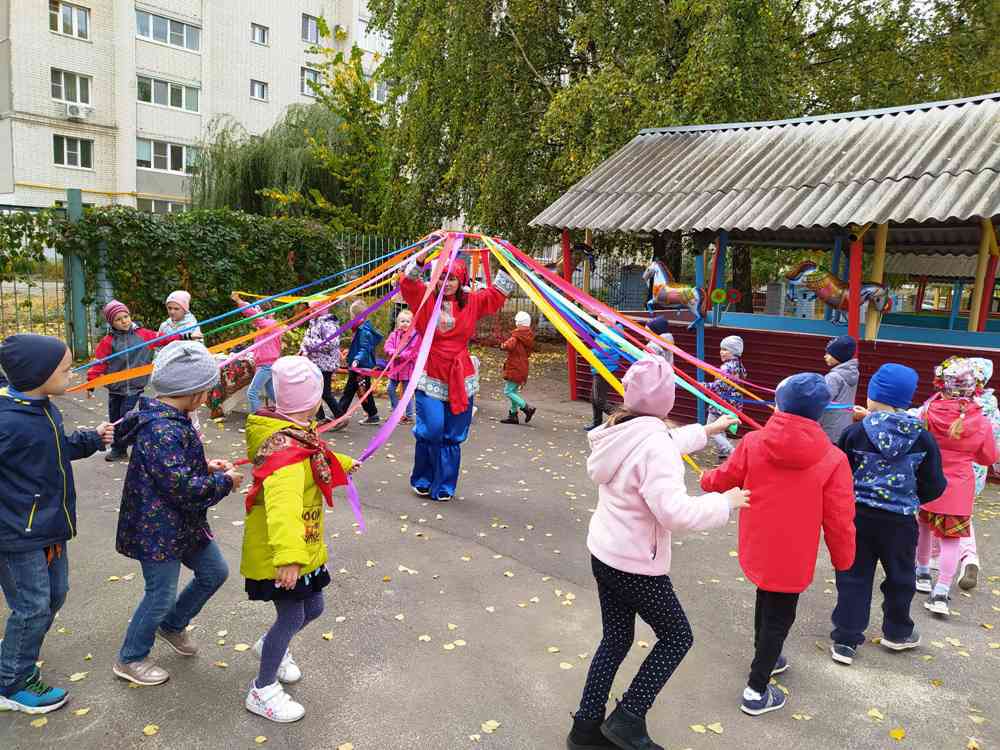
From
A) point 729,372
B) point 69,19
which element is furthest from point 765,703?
point 69,19

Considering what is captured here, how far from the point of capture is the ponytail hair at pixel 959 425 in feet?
13.6

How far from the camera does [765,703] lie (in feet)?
10.7

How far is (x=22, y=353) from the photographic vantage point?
2.85 meters

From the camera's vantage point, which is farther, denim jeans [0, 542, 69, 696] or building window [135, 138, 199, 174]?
building window [135, 138, 199, 174]

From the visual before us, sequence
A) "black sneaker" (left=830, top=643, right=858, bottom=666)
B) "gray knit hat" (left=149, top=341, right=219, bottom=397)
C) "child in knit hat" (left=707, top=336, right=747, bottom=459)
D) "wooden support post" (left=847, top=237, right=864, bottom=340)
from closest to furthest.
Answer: "gray knit hat" (left=149, top=341, right=219, bottom=397) → "black sneaker" (left=830, top=643, right=858, bottom=666) → "child in knit hat" (left=707, top=336, right=747, bottom=459) → "wooden support post" (left=847, top=237, right=864, bottom=340)

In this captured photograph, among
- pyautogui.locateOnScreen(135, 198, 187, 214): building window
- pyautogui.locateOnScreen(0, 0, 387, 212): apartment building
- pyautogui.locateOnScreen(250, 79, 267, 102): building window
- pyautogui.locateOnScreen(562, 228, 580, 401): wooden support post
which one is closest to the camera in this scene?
pyautogui.locateOnScreen(562, 228, 580, 401): wooden support post

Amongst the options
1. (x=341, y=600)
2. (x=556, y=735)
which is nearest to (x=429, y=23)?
(x=341, y=600)

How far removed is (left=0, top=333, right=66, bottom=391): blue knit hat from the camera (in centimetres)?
285

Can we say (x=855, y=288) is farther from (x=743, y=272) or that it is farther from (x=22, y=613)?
(x=22, y=613)

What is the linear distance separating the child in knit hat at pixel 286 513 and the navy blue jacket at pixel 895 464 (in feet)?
8.78

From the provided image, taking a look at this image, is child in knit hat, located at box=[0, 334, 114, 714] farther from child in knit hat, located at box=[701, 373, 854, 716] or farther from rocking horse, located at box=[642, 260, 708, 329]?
rocking horse, located at box=[642, 260, 708, 329]

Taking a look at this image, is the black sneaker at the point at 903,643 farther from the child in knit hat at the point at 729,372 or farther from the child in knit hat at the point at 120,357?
the child in knit hat at the point at 120,357

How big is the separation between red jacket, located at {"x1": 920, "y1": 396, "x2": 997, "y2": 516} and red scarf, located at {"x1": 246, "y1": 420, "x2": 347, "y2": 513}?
11.7ft

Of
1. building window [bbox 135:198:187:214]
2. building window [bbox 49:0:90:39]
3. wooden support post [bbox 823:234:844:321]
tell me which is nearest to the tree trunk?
wooden support post [bbox 823:234:844:321]
